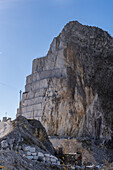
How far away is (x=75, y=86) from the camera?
48750 millimetres

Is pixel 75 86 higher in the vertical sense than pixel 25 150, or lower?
higher

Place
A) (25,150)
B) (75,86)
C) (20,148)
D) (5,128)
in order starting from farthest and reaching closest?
(75,86), (5,128), (20,148), (25,150)

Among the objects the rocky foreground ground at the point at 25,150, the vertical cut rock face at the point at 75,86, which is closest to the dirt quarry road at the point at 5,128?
the rocky foreground ground at the point at 25,150

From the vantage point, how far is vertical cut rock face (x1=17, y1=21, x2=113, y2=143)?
1820 inches

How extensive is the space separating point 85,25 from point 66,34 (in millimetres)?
4777

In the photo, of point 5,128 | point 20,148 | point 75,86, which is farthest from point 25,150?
point 75,86

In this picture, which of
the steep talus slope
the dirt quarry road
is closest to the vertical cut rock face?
the steep talus slope

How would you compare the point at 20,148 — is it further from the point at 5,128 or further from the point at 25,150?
the point at 5,128

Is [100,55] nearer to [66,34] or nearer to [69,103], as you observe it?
[66,34]

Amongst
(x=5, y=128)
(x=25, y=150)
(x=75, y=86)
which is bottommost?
(x=25, y=150)

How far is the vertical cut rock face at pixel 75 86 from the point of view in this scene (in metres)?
46.2

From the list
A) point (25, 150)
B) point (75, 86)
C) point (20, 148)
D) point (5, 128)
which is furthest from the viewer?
point (75, 86)

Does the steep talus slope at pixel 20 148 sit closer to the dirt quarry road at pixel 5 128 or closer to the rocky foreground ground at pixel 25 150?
the rocky foreground ground at pixel 25 150

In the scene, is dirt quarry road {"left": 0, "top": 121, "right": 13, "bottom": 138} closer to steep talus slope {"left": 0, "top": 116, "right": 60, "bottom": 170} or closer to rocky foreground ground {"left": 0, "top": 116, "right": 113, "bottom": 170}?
rocky foreground ground {"left": 0, "top": 116, "right": 113, "bottom": 170}
